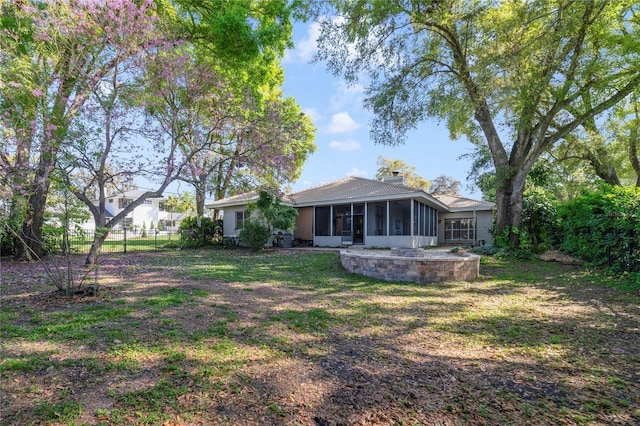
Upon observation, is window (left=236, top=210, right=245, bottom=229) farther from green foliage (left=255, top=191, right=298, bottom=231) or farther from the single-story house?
green foliage (left=255, top=191, right=298, bottom=231)

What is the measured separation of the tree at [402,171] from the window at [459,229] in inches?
571

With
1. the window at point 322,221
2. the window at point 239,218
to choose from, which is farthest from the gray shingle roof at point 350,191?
the window at point 239,218

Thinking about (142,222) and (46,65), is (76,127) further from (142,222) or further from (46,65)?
(142,222)

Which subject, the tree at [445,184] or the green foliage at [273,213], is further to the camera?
the tree at [445,184]

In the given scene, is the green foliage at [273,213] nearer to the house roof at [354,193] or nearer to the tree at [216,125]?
the house roof at [354,193]

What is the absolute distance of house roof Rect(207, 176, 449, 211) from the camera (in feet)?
48.7

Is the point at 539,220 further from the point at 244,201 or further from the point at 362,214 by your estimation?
the point at 244,201

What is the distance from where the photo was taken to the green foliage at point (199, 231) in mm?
17797

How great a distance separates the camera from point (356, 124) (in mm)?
13680

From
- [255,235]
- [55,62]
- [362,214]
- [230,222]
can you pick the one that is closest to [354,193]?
[362,214]

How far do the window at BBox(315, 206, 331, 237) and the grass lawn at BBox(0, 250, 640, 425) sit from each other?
11236 mm

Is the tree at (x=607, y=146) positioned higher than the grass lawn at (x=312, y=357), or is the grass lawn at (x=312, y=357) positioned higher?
the tree at (x=607, y=146)

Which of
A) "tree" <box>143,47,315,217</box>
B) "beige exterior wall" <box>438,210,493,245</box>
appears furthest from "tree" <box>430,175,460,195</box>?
"tree" <box>143,47,315,217</box>

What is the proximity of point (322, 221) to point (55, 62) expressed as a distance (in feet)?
40.9
